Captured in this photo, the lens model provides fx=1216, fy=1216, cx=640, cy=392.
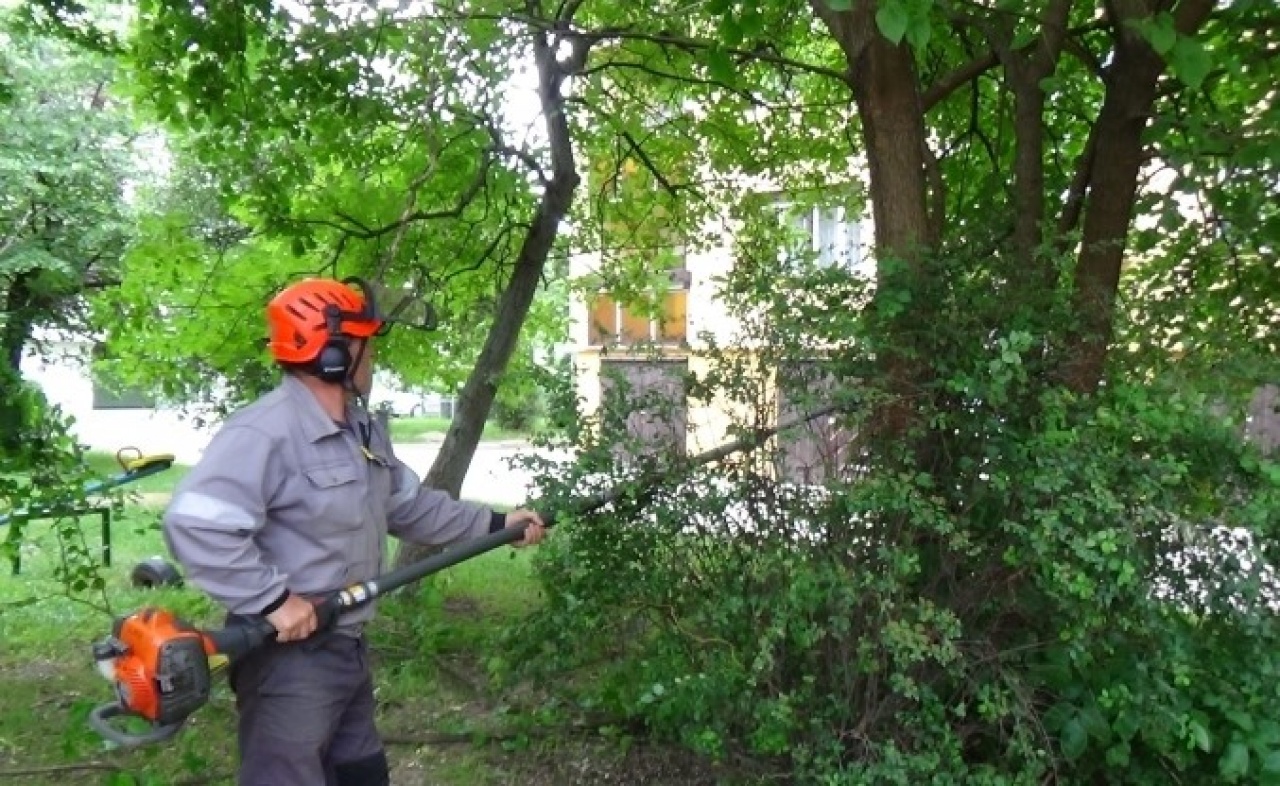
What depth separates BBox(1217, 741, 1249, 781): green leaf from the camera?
389 centimetres

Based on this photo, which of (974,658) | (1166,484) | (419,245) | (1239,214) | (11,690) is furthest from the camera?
(419,245)

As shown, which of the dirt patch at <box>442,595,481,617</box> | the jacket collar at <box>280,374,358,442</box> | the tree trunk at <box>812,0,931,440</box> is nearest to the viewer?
the jacket collar at <box>280,374,358,442</box>

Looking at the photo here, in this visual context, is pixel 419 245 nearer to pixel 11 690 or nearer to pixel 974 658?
pixel 11 690

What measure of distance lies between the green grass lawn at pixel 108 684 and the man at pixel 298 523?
4.98 feet

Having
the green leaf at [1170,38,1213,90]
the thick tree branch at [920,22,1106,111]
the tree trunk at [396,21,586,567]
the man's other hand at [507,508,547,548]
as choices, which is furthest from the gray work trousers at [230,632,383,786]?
the tree trunk at [396,21,586,567]

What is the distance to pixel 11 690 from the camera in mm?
6688

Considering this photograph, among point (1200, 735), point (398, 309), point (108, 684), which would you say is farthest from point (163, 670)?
point (108, 684)

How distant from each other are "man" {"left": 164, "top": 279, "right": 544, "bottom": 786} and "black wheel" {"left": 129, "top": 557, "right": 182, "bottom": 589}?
6616mm

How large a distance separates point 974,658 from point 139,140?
2373 centimetres

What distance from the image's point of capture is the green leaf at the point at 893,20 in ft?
12.5

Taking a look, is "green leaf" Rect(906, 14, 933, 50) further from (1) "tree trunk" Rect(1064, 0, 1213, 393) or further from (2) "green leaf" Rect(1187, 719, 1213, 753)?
(2) "green leaf" Rect(1187, 719, 1213, 753)

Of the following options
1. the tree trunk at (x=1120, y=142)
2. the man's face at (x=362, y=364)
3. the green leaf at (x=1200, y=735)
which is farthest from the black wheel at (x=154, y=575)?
the green leaf at (x=1200, y=735)

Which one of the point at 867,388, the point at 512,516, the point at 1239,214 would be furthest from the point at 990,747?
the point at 1239,214

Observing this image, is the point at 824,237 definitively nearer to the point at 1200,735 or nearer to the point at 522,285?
the point at 522,285
